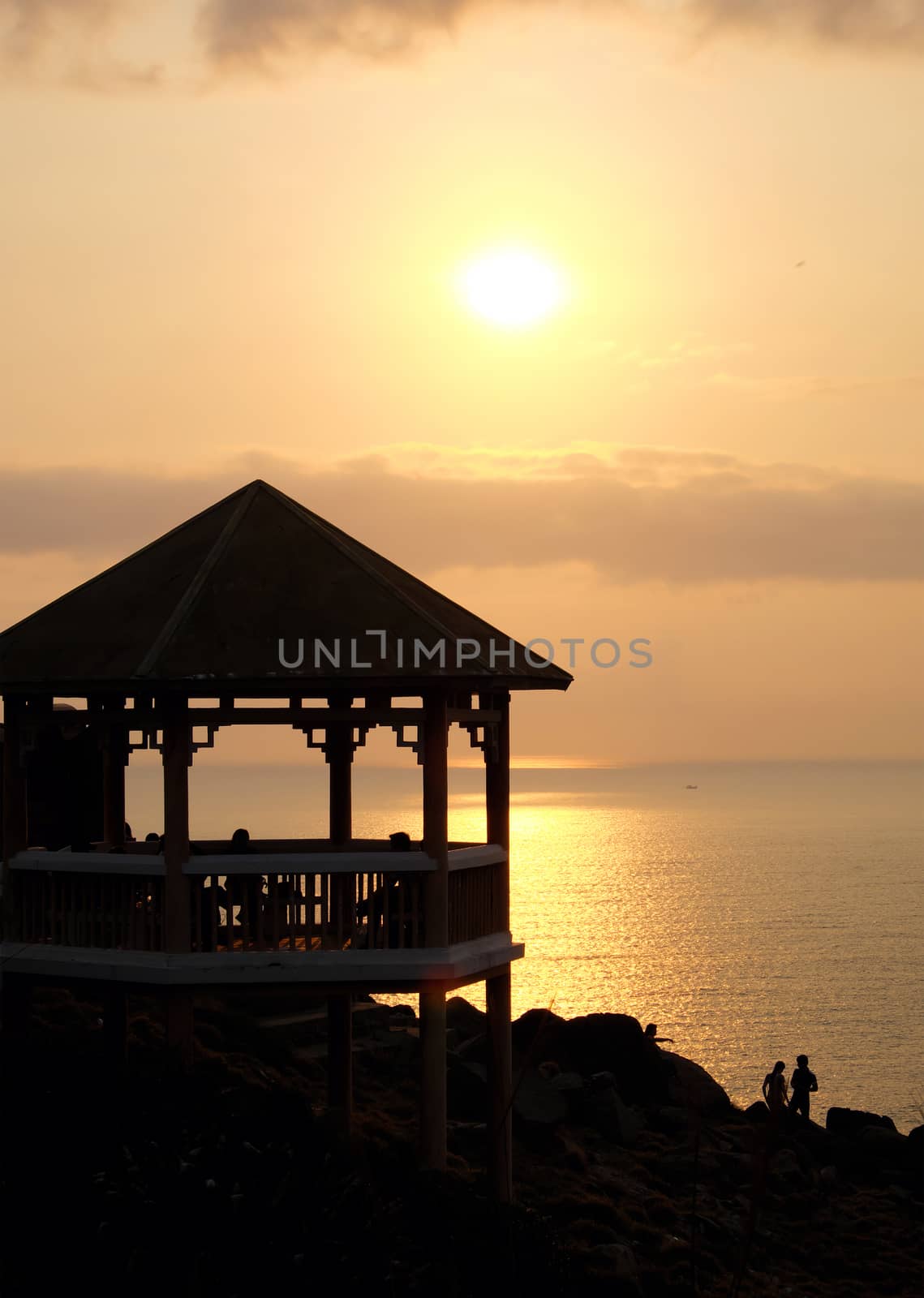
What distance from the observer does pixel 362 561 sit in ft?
63.1

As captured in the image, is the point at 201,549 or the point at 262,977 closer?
the point at 262,977

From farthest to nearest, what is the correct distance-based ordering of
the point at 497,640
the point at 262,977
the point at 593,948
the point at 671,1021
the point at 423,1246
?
the point at 593,948, the point at 671,1021, the point at 497,640, the point at 262,977, the point at 423,1246

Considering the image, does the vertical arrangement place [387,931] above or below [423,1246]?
above

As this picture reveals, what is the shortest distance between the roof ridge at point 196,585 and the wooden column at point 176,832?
1.71 feet

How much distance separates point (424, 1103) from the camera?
17844 mm

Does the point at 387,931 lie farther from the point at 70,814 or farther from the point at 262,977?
the point at 70,814

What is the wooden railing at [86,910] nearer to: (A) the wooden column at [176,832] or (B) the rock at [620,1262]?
(A) the wooden column at [176,832]

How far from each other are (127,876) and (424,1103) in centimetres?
438

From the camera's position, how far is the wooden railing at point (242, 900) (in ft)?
56.0

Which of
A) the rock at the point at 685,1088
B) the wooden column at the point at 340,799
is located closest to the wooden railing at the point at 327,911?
the wooden column at the point at 340,799

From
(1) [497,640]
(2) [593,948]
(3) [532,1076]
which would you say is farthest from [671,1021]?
(1) [497,640]

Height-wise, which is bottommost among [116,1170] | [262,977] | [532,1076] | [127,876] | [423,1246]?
[532,1076]

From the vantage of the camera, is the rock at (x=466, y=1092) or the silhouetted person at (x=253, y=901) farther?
the rock at (x=466, y=1092)

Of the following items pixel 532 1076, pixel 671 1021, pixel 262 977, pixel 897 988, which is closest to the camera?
pixel 262 977
